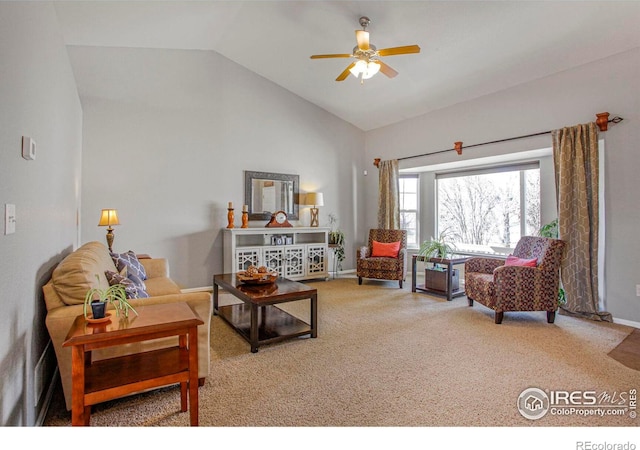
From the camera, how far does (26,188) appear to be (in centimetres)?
164

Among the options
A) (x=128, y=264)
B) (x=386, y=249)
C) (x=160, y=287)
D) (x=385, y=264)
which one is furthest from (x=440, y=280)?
(x=128, y=264)

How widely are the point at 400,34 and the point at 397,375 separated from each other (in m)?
3.59

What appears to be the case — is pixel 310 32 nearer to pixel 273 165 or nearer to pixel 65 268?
pixel 273 165

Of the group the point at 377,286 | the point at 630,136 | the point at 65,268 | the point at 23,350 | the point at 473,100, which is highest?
the point at 473,100

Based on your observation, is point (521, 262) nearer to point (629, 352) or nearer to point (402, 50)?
point (629, 352)

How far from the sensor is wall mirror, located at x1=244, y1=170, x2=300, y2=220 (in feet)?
17.9

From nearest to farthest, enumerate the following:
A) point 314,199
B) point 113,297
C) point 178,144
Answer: point 113,297 → point 178,144 → point 314,199

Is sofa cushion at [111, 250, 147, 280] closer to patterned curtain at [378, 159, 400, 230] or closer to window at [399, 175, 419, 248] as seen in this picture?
patterned curtain at [378, 159, 400, 230]

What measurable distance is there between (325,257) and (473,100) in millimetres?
3330

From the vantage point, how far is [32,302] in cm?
178

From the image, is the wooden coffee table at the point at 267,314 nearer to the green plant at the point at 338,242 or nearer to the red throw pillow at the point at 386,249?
the red throw pillow at the point at 386,249

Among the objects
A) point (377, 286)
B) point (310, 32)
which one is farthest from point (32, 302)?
point (377, 286)

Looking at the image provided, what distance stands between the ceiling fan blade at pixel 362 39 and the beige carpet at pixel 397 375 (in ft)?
8.76

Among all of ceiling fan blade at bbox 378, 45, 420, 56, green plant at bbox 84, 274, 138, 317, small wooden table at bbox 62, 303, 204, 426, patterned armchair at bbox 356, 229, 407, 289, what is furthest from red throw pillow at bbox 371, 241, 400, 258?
green plant at bbox 84, 274, 138, 317
